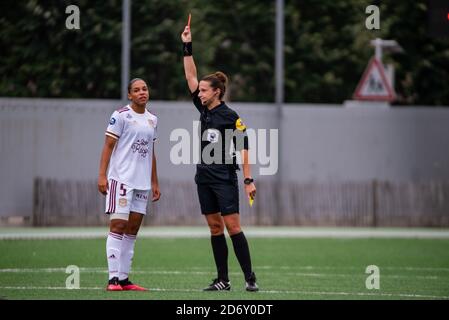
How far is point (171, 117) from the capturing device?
27.4 meters

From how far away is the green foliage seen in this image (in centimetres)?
3022

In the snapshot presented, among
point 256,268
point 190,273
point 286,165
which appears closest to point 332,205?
point 286,165

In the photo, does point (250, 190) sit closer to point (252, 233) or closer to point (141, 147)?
point (141, 147)

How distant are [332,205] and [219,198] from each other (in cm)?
1435

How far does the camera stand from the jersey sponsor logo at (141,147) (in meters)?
13.4

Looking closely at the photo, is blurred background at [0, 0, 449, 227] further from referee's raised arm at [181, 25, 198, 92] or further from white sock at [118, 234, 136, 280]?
white sock at [118, 234, 136, 280]

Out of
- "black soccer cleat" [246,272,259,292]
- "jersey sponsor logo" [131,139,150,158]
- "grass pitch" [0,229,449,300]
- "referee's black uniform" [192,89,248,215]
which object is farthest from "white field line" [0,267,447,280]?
"jersey sponsor logo" [131,139,150,158]

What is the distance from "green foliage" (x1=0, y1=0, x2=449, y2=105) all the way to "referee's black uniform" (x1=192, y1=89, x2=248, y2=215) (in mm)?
17181

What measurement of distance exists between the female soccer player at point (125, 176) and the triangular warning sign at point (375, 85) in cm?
1297

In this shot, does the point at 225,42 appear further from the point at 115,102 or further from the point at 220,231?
the point at 220,231

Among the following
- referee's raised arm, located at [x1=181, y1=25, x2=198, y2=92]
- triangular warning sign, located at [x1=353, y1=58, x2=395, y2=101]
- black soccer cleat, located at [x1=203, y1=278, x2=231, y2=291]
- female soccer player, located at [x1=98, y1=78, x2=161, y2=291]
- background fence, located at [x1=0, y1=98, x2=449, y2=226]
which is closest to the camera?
female soccer player, located at [x1=98, y1=78, x2=161, y2=291]

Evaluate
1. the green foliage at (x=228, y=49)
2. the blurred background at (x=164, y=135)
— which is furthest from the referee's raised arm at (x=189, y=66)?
the green foliage at (x=228, y=49)

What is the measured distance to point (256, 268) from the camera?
17.3 metres

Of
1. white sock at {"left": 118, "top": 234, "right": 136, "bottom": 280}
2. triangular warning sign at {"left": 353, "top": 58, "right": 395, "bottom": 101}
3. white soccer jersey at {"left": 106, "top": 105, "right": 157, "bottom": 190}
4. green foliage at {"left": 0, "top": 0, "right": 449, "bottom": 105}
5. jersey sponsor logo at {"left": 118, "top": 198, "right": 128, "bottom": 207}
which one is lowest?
white sock at {"left": 118, "top": 234, "right": 136, "bottom": 280}
